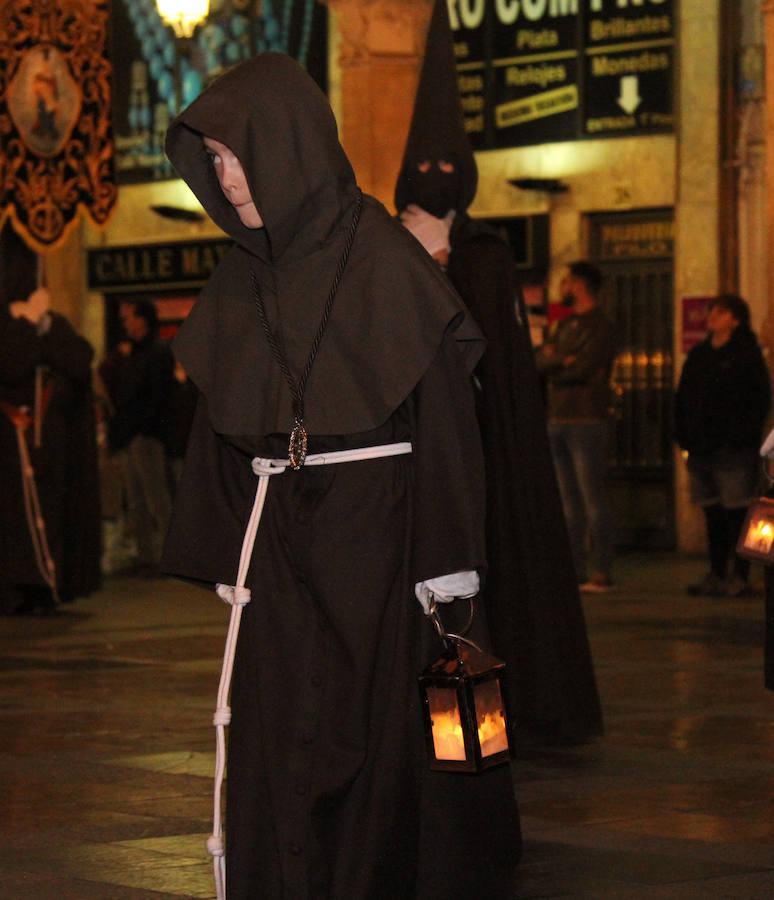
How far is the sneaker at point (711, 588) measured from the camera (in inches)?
559

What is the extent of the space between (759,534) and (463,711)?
2163 millimetres

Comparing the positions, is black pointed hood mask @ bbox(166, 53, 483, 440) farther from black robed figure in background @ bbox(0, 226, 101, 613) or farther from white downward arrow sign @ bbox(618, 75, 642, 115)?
white downward arrow sign @ bbox(618, 75, 642, 115)

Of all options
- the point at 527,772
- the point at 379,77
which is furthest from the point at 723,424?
the point at 527,772

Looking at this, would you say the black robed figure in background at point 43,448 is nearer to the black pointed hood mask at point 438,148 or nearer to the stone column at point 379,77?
the stone column at point 379,77

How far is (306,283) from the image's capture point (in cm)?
494

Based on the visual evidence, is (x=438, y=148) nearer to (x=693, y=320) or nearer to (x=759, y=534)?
(x=759, y=534)

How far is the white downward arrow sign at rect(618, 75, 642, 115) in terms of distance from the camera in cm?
1892

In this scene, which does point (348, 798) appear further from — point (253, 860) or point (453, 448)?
point (453, 448)

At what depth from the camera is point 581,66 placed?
1930cm

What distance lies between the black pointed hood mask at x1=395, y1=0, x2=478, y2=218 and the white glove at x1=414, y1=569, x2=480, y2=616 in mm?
3315

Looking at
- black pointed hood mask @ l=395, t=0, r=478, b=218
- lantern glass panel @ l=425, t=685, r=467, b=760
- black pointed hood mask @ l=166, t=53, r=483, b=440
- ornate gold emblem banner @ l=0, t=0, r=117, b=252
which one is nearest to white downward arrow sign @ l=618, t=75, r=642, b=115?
ornate gold emblem banner @ l=0, t=0, r=117, b=252

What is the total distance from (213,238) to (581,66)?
4936 mm

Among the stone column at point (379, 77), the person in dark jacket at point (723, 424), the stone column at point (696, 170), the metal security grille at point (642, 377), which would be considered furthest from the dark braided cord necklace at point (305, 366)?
the metal security grille at point (642, 377)

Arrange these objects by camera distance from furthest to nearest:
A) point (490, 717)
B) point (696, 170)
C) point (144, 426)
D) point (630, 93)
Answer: point (630, 93) → point (696, 170) → point (144, 426) → point (490, 717)
